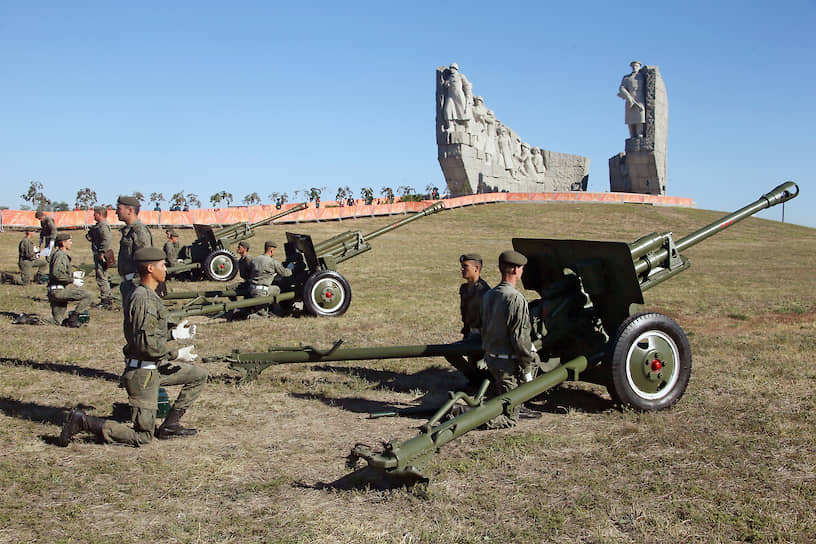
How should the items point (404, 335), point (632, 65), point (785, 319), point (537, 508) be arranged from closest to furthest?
point (537, 508) < point (404, 335) < point (785, 319) < point (632, 65)

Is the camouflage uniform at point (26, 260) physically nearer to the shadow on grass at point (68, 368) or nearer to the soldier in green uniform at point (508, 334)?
the shadow on grass at point (68, 368)

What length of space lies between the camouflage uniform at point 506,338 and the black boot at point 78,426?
283 centimetres

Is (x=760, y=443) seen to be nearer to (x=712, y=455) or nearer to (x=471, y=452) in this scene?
(x=712, y=455)

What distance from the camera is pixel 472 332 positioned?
256 inches

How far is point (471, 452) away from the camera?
15.4 ft

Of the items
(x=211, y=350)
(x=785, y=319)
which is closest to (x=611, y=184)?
(x=785, y=319)

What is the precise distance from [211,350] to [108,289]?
189 inches

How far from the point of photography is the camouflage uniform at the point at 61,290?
9859 mm

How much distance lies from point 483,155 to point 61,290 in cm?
3770

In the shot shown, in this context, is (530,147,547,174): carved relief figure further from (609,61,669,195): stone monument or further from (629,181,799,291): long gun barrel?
(629,181,799,291): long gun barrel

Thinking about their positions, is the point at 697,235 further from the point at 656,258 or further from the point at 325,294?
the point at 325,294

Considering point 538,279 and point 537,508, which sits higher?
point 538,279

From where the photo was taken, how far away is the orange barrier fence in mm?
28203

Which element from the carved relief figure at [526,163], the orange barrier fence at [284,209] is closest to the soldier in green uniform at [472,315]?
the orange barrier fence at [284,209]
